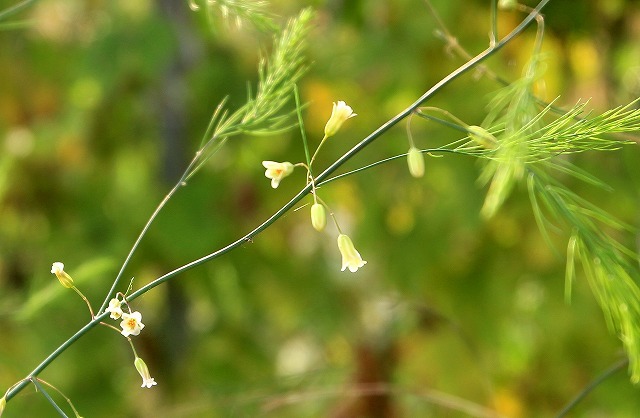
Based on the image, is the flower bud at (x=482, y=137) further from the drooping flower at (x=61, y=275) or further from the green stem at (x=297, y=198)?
the drooping flower at (x=61, y=275)

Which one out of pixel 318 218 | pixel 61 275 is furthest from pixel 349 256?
pixel 61 275

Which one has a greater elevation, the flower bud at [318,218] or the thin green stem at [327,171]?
the thin green stem at [327,171]

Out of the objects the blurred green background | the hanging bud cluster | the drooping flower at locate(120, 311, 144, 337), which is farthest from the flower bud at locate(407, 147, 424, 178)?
the blurred green background

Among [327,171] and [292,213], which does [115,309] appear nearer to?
[327,171]

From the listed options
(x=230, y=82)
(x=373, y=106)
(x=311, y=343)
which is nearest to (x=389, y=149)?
(x=373, y=106)

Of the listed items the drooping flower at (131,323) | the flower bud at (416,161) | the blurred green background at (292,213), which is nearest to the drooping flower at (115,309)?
the drooping flower at (131,323)

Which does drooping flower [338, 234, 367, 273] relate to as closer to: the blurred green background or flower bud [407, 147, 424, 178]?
flower bud [407, 147, 424, 178]
